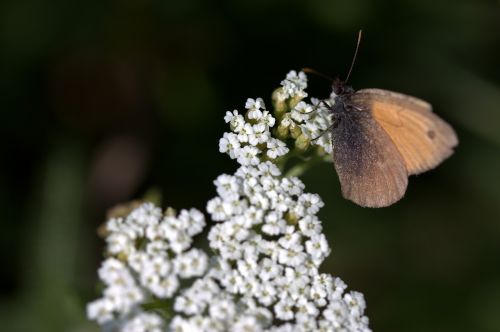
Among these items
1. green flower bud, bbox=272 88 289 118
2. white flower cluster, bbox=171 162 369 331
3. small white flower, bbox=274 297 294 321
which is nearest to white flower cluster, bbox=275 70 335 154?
green flower bud, bbox=272 88 289 118

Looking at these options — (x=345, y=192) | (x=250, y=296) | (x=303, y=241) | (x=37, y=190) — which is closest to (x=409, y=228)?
(x=345, y=192)

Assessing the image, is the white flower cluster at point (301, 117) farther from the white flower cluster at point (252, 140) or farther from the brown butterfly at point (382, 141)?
the white flower cluster at point (252, 140)

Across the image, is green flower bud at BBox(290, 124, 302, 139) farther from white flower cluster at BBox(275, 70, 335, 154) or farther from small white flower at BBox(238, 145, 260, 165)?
small white flower at BBox(238, 145, 260, 165)

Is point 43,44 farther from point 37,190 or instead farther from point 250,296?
point 250,296

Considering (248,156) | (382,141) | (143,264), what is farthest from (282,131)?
(143,264)

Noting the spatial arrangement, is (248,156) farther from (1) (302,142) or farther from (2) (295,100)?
(2) (295,100)

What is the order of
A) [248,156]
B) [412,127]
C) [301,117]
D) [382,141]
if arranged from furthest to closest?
[382,141] → [301,117] → [412,127] → [248,156]

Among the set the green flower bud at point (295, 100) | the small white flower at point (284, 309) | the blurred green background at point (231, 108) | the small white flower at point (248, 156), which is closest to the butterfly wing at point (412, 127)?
the green flower bud at point (295, 100)
